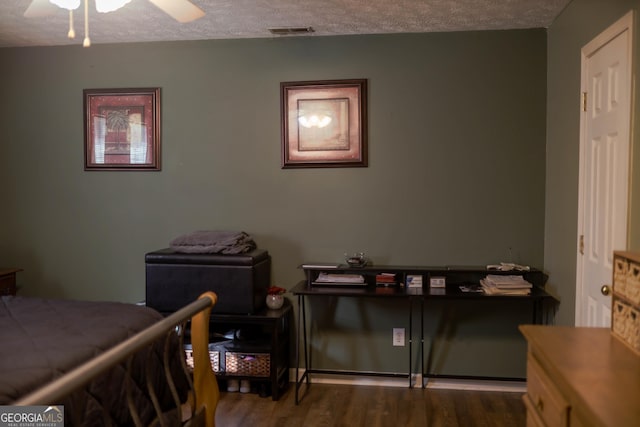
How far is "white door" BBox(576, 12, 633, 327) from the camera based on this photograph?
2.29 metres

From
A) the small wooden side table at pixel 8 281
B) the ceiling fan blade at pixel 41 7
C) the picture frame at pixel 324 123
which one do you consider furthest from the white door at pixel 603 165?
the small wooden side table at pixel 8 281

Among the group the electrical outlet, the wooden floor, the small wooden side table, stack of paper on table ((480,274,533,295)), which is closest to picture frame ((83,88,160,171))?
the small wooden side table

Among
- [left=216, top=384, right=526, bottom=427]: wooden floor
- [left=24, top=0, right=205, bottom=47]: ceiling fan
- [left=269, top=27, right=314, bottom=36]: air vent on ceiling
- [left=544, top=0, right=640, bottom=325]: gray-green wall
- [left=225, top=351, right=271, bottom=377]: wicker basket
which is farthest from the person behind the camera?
[left=269, top=27, right=314, bottom=36]: air vent on ceiling

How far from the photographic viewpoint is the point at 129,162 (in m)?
3.96

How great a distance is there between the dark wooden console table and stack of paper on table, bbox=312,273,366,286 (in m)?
0.03

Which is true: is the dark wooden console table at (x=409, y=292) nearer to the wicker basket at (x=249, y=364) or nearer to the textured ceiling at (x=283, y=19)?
the wicker basket at (x=249, y=364)

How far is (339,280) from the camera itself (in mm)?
3547

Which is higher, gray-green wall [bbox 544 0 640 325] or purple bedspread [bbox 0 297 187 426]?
gray-green wall [bbox 544 0 640 325]

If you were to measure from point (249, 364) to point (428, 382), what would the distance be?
1283 mm

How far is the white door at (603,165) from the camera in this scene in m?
2.29

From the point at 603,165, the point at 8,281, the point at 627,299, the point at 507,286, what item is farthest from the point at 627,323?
the point at 8,281

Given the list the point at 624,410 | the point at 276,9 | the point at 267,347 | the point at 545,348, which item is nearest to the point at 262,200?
the point at 267,347

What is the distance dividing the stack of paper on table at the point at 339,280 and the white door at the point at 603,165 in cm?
134

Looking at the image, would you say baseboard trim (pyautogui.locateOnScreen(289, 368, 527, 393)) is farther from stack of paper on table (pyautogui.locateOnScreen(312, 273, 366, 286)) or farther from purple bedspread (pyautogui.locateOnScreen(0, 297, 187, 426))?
purple bedspread (pyautogui.locateOnScreen(0, 297, 187, 426))
